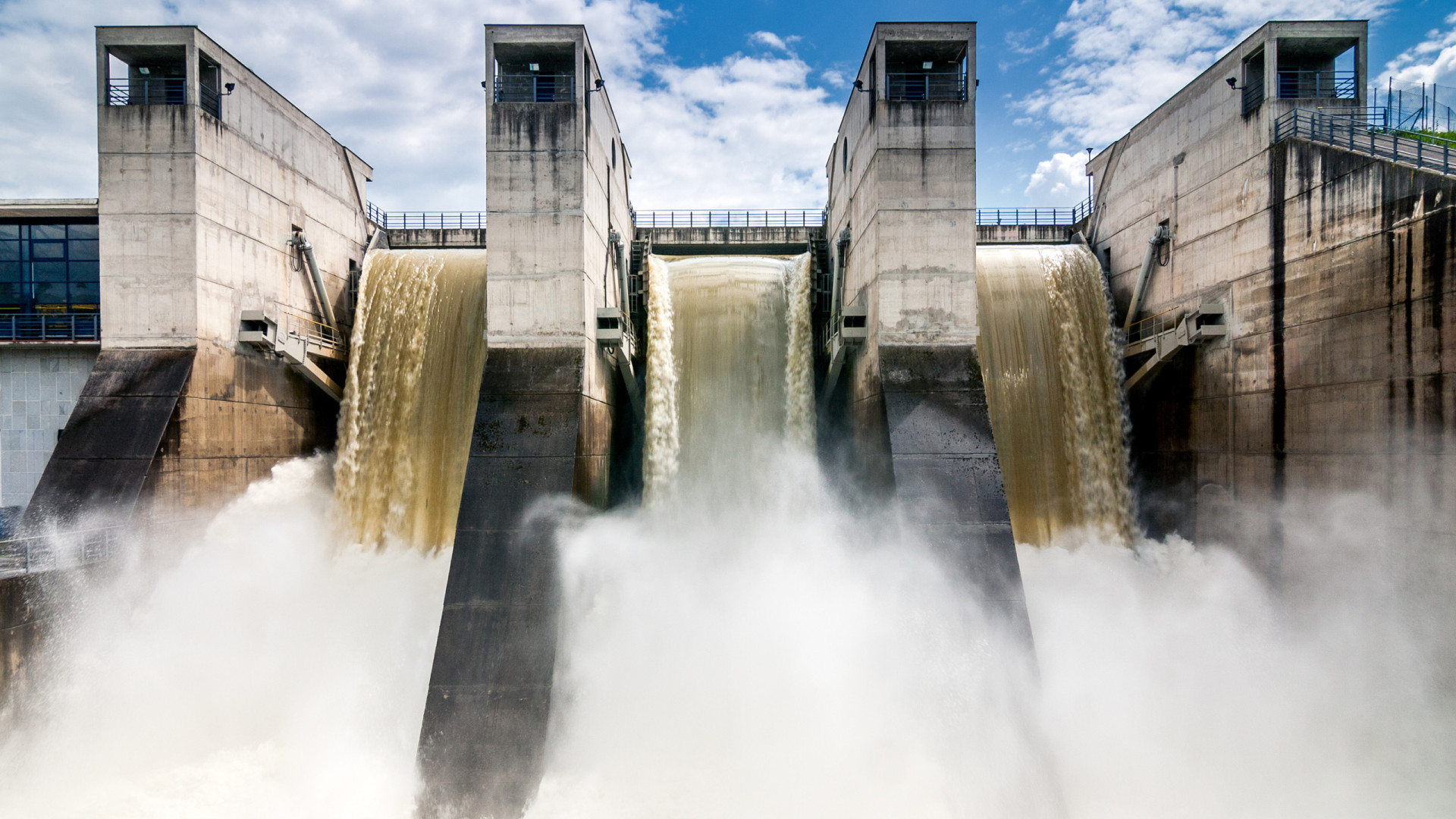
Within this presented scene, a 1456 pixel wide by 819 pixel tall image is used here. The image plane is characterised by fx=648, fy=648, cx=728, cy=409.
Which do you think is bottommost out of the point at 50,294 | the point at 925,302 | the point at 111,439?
the point at 111,439

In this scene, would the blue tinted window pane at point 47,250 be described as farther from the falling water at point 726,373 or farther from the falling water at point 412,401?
the falling water at point 726,373

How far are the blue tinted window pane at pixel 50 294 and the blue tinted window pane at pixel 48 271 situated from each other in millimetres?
117

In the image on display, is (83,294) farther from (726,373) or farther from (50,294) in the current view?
(726,373)

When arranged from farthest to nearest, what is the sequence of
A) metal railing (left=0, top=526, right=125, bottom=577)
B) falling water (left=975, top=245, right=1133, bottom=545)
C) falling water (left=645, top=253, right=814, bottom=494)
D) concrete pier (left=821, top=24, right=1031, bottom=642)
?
falling water (left=645, top=253, right=814, bottom=494) → falling water (left=975, top=245, right=1133, bottom=545) → concrete pier (left=821, top=24, right=1031, bottom=642) → metal railing (left=0, top=526, right=125, bottom=577)

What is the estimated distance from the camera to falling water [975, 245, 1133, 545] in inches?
522

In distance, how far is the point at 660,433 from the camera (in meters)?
13.7

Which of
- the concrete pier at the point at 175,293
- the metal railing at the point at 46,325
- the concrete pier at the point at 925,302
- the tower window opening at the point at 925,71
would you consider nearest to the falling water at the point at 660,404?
the concrete pier at the point at 925,302

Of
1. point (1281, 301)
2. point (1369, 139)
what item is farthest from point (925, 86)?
point (1281, 301)

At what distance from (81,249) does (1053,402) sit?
69.3 feet

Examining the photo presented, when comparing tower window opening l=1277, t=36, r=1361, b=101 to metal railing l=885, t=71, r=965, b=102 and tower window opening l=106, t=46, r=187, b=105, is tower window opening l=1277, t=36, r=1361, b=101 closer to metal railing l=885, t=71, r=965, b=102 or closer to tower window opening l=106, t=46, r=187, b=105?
metal railing l=885, t=71, r=965, b=102

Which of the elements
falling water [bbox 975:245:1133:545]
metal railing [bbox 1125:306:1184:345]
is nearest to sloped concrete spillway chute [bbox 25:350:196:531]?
falling water [bbox 975:245:1133:545]

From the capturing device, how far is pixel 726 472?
13367mm

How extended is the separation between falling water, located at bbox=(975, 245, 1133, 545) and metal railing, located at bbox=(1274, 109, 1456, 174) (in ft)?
14.5

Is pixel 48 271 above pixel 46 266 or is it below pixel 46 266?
below
